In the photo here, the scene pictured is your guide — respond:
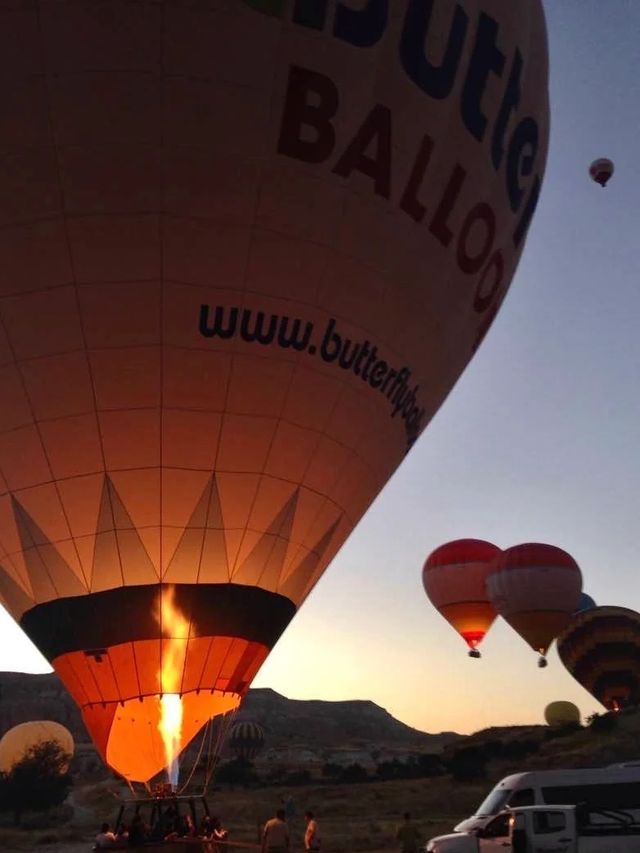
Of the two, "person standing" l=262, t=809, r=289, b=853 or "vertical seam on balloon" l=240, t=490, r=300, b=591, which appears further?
"vertical seam on balloon" l=240, t=490, r=300, b=591

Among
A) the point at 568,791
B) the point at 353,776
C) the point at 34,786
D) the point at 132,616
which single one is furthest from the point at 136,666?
the point at 353,776

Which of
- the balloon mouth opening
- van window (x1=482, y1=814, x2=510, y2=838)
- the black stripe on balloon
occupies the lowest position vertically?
van window (x1=482, y1=814, x2=510, y2=838)

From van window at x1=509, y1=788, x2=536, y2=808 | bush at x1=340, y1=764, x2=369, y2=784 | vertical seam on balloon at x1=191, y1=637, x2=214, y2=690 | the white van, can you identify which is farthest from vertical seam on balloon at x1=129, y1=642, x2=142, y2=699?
bush at x1=340, y1=764, x2=369, y2=784

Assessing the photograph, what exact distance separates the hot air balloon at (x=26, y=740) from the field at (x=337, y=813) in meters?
A: 9.12

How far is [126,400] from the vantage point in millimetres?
10852

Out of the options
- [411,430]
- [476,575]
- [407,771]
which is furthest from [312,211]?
[407,771]

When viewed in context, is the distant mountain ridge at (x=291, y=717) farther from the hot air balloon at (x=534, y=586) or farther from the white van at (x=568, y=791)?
the white van at (x=568, y=791)

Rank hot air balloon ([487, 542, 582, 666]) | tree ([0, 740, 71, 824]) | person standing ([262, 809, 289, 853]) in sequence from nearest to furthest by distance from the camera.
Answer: person standing ([262, 809, 289, 853]) < hot air balloon ([487, 542, 582, 666]) < tree ([0, 740, 71, 824])

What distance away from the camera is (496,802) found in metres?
11.8

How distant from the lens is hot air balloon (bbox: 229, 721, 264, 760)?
61031 millimetres

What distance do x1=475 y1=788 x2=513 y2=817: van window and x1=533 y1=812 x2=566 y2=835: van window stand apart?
227 cm

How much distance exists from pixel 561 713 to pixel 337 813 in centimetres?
3242

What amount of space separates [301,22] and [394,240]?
9.01ft

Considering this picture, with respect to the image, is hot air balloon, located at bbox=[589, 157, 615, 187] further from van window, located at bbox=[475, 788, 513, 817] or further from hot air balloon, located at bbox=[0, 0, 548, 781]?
van window, located at bbox=[475, 788, 513, 817]
